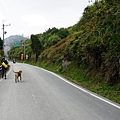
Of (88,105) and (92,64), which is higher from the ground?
(92,64)

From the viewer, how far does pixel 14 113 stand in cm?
→ 791

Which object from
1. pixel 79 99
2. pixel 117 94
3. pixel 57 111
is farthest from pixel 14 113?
pixel 117 94

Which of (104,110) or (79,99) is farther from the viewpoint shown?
(79,99)

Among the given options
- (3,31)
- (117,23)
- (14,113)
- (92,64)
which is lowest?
(14,113)

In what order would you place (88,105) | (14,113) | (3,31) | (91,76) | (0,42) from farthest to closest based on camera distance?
(0,42) → (3,31) → (91,76) → (88,105) → (14,113)

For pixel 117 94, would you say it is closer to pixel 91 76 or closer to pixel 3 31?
pixel 91 76

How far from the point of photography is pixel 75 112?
8016mm

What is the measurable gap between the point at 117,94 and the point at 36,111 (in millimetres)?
4996

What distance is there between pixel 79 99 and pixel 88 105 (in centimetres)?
135

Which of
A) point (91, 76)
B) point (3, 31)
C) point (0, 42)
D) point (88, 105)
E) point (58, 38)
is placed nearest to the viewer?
point (88, 105)

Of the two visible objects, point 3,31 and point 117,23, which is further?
point 3,31

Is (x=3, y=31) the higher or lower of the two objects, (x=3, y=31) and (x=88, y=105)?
the higher

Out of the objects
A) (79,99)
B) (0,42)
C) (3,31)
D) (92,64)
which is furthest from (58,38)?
(79,99)

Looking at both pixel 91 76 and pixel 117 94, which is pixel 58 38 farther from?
pixel 117 94
